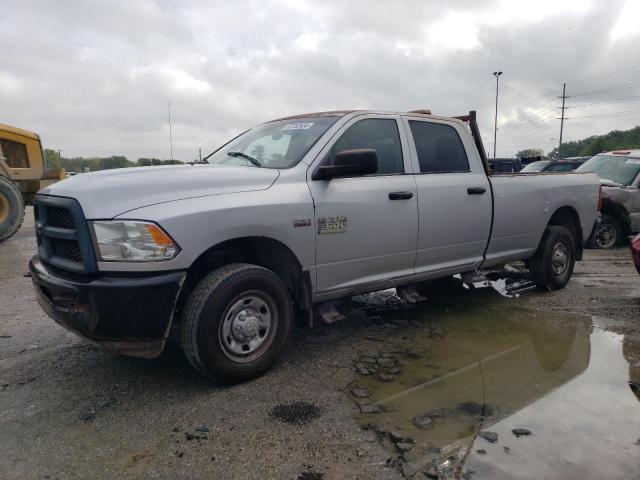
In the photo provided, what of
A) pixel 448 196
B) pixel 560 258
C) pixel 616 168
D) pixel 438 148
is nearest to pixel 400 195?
pixel 448 196

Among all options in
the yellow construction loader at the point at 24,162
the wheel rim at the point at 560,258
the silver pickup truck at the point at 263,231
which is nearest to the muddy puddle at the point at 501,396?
the silver pickup truck at the point at 263,231

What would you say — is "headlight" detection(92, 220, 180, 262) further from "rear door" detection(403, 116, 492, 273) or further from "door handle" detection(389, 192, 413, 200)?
"rear door" detection(403, 116, 492, 273)

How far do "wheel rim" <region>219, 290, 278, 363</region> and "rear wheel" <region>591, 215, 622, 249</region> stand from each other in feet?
27.1

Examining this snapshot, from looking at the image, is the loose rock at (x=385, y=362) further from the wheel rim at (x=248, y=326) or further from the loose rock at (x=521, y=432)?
the loose rock at (x=521, y=432)

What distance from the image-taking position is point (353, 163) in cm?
363

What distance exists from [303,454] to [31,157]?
12.0 m

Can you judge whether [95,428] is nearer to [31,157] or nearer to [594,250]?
[594,250]

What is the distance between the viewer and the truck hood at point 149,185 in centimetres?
306

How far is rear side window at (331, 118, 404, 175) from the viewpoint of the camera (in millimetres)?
4176

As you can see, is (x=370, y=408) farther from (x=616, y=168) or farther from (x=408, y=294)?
(x=616, y=168)

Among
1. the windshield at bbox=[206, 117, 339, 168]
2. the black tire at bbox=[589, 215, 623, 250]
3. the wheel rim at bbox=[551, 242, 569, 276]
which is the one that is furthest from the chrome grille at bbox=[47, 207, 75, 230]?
the black tire at bbox=[589, 215, 623, 250]

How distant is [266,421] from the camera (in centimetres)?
298

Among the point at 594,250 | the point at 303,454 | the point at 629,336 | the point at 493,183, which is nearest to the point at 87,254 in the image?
the point at 303,454

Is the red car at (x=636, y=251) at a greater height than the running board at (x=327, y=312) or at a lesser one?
greater
